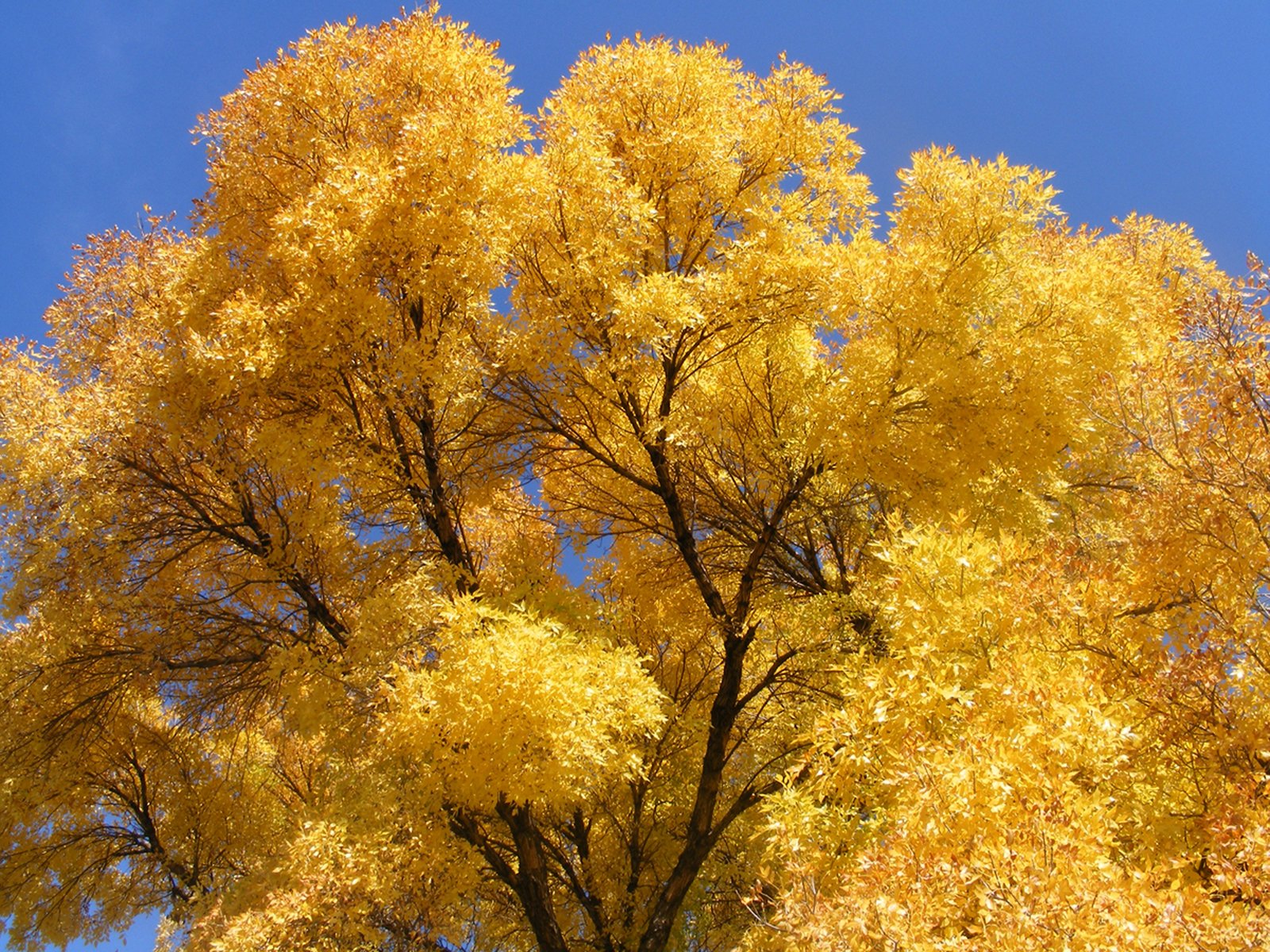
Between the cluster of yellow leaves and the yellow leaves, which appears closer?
the cluster of yellow leaves

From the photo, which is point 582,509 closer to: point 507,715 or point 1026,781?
point 507,715

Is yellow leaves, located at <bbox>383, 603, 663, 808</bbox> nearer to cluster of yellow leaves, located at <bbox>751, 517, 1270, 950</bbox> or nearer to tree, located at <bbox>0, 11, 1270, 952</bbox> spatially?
tree, located at <bbox>0, 11, 1270, 952</bbox>

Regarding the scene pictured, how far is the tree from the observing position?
4840 millimetres

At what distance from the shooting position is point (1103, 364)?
7.30 m

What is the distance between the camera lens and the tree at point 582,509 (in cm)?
484

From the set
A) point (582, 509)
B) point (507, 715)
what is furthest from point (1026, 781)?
point (582, 509)

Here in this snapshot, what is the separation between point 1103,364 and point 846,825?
4694mm

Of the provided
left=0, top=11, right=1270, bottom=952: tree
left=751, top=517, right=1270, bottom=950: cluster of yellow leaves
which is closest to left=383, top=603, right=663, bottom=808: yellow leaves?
left=0, top=11, right=1270, bottom=952: tree

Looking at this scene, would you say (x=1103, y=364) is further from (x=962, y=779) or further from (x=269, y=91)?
(x=269, y=91)

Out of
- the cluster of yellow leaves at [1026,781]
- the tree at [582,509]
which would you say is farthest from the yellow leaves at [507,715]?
the cluster of yellow leaves at [1026,781]

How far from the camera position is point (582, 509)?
9.52 metres

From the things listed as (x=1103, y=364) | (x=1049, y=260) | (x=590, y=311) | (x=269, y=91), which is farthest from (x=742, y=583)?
(x=269, y=91)

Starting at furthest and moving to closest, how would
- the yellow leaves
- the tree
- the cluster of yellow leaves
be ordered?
the yellow leaves
the tree
the cluster of yellow leaves

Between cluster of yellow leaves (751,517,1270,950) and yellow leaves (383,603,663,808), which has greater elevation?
yellow leaves (383,603,663,808)
